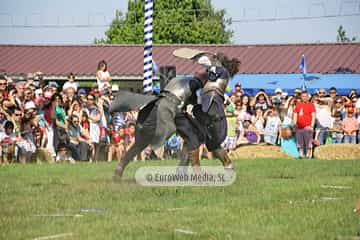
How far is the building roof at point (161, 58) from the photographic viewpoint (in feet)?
128

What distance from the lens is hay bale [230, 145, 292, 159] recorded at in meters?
18.0

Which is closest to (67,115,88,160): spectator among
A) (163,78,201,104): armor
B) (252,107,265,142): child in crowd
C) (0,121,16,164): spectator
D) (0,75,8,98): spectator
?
(0,121,16,164): spectator

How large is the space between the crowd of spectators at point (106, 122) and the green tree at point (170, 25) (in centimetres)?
4459

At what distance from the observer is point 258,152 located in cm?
1816

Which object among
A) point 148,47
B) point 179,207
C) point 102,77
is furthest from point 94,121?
point 179,207

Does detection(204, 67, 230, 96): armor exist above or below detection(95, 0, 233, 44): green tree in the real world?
below

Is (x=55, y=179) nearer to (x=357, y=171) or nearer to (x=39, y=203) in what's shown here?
(x=39, y=203)

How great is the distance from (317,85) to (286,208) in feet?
69.5

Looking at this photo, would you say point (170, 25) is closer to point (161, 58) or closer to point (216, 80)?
point (161, 58)

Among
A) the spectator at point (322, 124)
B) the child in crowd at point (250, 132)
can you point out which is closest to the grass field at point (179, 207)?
the child in crowd at point (250, 132)

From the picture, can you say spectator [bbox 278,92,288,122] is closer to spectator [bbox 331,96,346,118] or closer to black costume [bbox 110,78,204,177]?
spectator [bbox 331,96,346,118]

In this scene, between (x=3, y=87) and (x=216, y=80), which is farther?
(x=3, y=87)

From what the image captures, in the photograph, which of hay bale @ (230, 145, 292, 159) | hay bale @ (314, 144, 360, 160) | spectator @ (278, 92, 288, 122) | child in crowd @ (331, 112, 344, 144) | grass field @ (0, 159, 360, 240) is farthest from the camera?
spectator @ (278, 92, 288, 122)

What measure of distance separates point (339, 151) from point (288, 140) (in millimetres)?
1169
